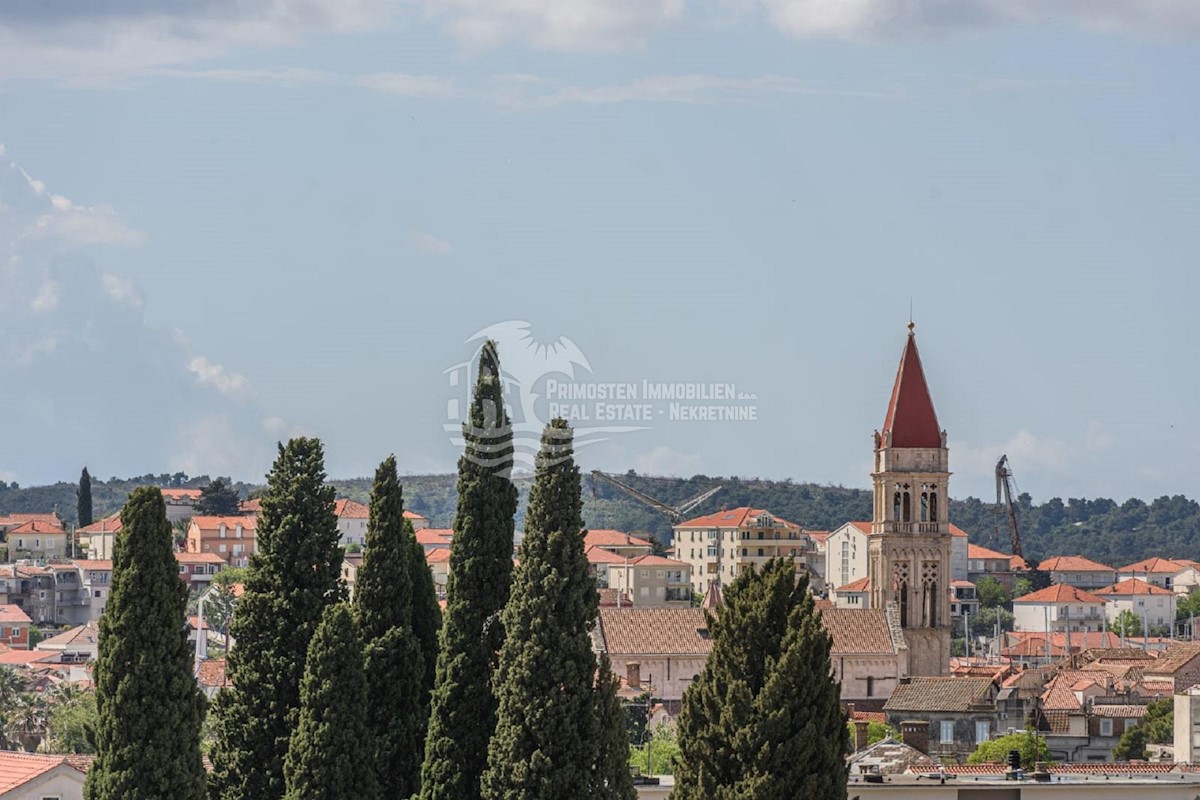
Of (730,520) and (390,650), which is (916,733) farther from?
(730,520)

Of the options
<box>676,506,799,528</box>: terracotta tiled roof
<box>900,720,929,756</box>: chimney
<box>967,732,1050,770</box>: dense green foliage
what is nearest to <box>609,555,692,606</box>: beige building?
<box>676,506,799,528</box>: terracotta tiled roof

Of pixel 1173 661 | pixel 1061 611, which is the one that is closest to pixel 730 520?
pixel 1061 611

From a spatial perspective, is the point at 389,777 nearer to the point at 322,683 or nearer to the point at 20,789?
the point at 322,683

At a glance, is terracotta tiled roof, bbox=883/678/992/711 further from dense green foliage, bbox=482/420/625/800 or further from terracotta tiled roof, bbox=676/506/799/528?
terracotta tiled roof, bbox=676/506/799/528

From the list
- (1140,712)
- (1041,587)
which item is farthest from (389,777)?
(1041,587)

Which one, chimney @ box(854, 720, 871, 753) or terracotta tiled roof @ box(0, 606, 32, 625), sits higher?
terracotta tiled roof @ box(0, 606, 32, 625)

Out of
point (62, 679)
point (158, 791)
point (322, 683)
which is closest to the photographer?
point (158, 791)

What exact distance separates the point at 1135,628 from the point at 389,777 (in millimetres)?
136938

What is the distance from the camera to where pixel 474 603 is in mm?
35031

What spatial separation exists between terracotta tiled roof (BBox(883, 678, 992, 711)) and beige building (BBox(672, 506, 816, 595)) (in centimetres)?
7424

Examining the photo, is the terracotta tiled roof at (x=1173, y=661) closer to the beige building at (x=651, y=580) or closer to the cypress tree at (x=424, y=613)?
the beige building at (x=651, y=580)

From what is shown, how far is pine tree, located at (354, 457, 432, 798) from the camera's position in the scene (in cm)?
3544

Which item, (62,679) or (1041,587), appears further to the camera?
(1041,587)

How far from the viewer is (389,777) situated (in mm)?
35531
